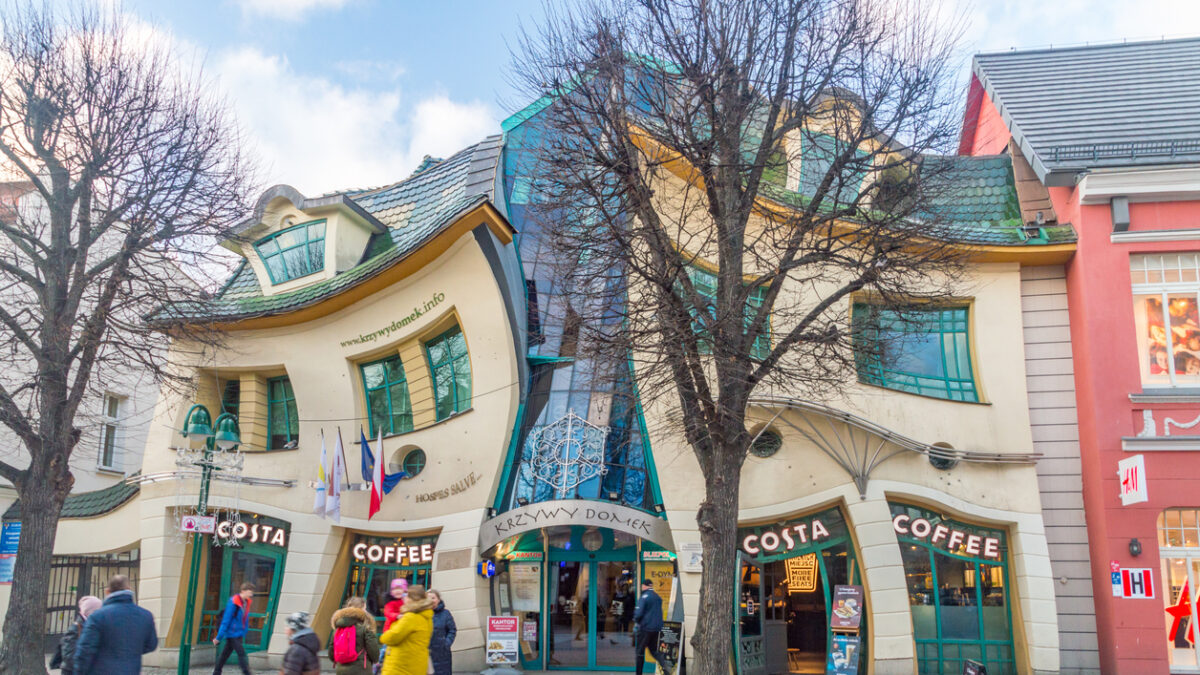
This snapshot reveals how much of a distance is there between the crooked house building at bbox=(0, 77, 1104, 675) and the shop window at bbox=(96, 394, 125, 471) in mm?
6097

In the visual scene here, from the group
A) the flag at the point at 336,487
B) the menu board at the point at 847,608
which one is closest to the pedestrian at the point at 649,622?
the menu board at the point at 847,608

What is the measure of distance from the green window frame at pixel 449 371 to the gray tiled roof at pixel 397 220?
1.98 meters

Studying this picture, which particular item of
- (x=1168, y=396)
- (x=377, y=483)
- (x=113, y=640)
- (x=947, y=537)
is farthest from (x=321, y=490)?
(x=1168, y=396)

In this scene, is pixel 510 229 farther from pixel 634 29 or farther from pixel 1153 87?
pixel 1153 87

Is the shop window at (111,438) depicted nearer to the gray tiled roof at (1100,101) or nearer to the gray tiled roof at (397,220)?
the gray tiled roof at (397,220)

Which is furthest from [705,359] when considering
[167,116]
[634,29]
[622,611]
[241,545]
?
[241,545]

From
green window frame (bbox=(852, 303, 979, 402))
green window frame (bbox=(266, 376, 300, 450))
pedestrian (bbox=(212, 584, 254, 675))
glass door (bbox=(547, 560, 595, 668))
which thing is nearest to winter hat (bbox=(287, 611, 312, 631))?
pedestrian (bbox=(212, 584, 254, 675))

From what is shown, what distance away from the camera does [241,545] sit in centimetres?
1950

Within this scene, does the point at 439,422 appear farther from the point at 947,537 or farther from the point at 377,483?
the point at 947,537

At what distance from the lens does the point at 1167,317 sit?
15867mm

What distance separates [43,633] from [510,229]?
9.80m

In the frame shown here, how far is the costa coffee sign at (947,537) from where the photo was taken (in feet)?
52.2

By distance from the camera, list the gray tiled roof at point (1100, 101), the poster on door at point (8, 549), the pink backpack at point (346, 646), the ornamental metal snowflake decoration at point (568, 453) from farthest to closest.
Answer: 1. the poster on door at point (8, 549)
2. the ornamental metal snowflake decoration at point (568, 453)
3. the gray tiled roof at point (1100, 101)
4. the pink backpack at point (346, 646)

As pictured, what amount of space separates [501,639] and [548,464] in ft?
10.0
